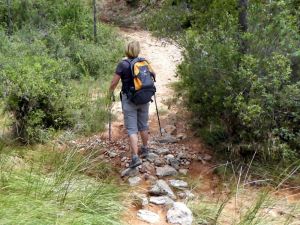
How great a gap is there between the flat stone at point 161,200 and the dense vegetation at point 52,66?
7.73ft

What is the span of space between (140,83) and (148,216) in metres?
1.72

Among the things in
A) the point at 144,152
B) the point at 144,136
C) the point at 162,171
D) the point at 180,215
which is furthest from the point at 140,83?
the point at 180,215

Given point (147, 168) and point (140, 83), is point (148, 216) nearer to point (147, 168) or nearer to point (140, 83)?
point (147, 168)

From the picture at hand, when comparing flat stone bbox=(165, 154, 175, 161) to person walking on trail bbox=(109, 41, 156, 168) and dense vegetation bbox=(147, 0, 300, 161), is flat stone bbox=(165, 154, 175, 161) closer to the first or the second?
dense vegetation bbox=(147, 0, 300, 161)

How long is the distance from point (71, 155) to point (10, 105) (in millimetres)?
2010

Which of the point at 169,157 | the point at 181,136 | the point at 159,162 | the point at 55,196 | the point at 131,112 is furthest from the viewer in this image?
the point at 181,136

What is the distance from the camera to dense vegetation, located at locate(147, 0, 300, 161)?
18.6ft

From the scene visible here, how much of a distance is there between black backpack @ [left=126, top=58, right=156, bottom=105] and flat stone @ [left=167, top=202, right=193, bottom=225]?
5.05ft

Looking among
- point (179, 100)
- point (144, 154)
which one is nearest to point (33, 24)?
point (179, 100)

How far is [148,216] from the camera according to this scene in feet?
14.9

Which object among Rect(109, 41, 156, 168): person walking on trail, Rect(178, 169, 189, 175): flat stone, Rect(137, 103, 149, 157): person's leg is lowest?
Rect(178, 169, 189, 175): flat stone

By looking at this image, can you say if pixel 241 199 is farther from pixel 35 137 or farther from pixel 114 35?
pixel 114 35

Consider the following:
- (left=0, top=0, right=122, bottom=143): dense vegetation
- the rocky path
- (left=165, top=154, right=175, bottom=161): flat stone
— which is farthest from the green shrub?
(left=165, top=154, right=175, bottom=161): flat stone

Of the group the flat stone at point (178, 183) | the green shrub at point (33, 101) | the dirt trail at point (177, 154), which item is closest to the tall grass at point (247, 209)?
the dirt trail at point (177, 154)
